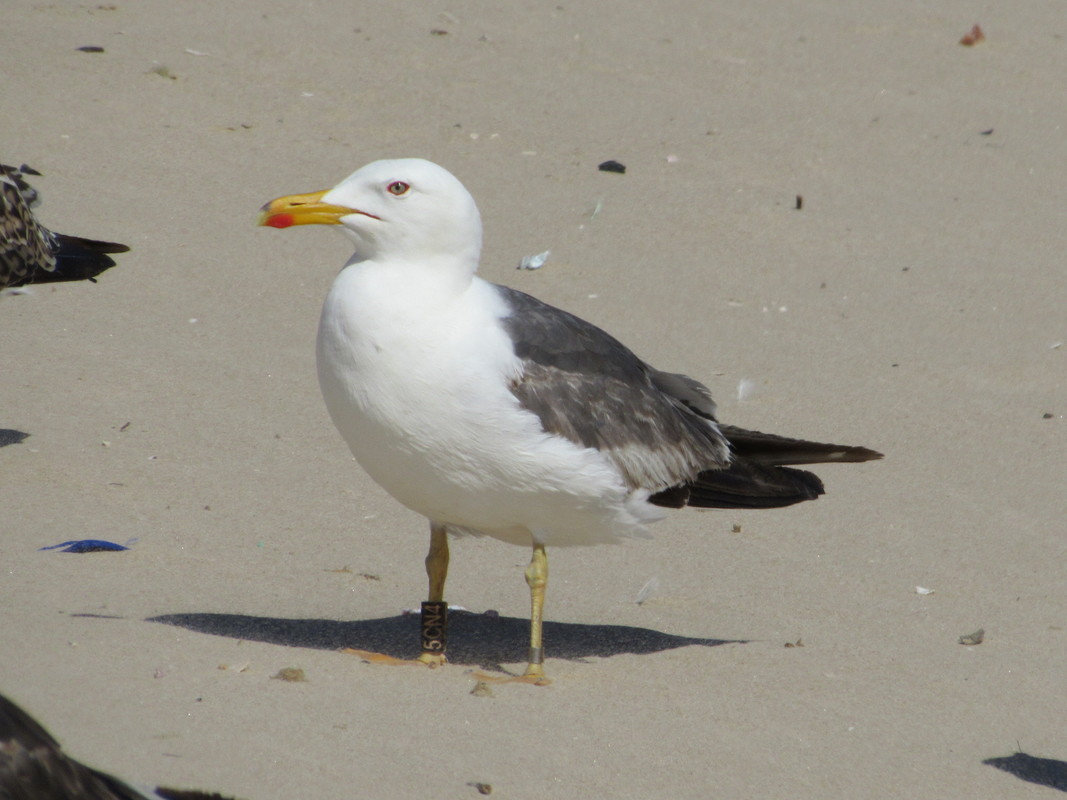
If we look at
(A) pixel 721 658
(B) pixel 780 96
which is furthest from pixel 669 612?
(B) pixel 780 96

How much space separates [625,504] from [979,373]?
14.2ft

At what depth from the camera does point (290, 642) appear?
5637mm

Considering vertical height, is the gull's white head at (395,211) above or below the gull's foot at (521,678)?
above

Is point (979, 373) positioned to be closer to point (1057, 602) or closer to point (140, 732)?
point (1057, 602)

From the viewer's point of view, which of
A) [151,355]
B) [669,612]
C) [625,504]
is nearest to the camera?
[625,504]

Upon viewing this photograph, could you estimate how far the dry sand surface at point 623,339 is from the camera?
16.6 ft

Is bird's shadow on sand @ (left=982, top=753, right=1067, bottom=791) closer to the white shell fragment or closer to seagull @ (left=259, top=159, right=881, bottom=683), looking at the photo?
seagull @ (left=259, top=159, right=881, bottom=683)

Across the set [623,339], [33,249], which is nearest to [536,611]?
[623,339]

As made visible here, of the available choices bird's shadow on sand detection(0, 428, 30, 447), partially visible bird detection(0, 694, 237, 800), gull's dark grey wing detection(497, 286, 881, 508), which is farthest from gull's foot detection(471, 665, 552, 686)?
bird's shadow on sand detection(0, 428, 30, 447)

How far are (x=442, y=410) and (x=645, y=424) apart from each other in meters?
1.03

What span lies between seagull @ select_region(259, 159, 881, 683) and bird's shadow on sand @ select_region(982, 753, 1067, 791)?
156cm

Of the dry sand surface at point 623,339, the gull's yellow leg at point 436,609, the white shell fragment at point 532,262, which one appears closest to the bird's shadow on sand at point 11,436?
the dry sand surface at point 623,339

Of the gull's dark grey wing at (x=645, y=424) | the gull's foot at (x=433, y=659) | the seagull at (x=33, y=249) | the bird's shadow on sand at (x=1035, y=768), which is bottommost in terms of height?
the bird's shadow on sand at (x=1035, y=768)

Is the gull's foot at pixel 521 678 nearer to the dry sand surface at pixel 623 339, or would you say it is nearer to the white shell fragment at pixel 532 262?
the dry sand surface at pixel 623 339
